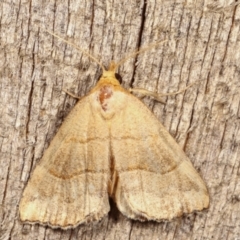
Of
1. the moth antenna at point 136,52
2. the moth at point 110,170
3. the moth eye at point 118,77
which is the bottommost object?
the moth at point 110,170

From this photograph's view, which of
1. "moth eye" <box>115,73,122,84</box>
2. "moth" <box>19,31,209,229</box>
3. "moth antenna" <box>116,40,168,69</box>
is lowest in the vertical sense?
"moth" <box>19,31,209,229</box>

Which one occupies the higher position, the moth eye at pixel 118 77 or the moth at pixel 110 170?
the moth eye at pixel 118 77

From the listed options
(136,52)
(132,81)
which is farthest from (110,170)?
(136,52)

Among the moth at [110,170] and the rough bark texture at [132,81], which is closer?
the rough bark texture at [132,81]

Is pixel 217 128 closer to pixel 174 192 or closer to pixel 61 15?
pixel 174 192

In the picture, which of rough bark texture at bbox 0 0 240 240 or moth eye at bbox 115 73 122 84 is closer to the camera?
rough bark texture at bbox 0 0 240 240

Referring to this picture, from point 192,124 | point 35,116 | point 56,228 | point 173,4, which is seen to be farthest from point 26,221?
point 173,4
